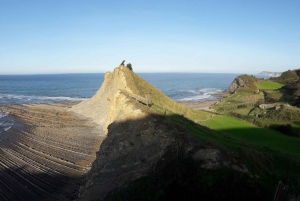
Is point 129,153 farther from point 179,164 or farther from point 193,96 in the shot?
point 193,96

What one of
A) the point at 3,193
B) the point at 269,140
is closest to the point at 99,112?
the point at 3,193

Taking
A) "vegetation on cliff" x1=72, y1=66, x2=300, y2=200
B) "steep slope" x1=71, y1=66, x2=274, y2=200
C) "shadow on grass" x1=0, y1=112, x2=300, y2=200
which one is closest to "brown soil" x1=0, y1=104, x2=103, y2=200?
"shadow on grass" x1=0, y1=112, x2=300, y2=200

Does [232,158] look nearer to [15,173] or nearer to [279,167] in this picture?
[279,167]

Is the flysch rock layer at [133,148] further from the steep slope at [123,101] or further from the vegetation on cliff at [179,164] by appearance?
the steep slope at [123,101]

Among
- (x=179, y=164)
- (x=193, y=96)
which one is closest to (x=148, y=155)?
(x=179, y=164)

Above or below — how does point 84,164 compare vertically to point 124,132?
below

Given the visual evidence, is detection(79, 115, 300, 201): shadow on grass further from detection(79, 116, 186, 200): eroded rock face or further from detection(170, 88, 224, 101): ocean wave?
detection(170, 88, 224, 101): ocean wave

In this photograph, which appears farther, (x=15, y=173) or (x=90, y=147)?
(x=90, y=147)

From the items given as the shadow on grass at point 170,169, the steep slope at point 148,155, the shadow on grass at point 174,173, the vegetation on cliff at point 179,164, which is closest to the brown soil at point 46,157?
the shadow on grass at point 170,169
